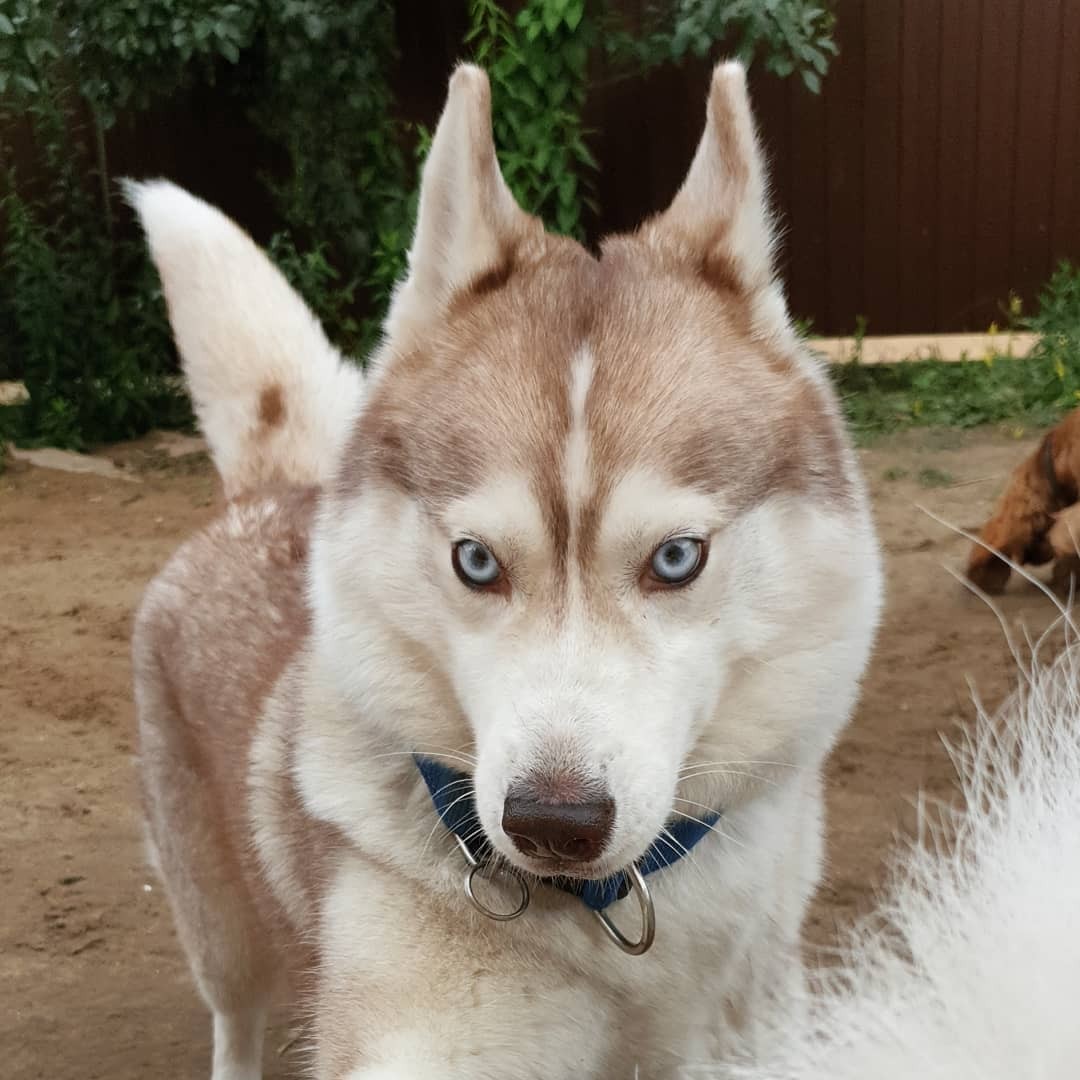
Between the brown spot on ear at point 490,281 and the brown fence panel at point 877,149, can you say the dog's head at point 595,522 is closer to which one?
the brown spot on ear at point 490,281

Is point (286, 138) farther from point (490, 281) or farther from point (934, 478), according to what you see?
point (490, 281)

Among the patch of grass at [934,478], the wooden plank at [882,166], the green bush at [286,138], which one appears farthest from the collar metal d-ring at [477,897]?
the wooden plank at [882,166]

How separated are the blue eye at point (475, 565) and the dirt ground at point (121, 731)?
3.52ft

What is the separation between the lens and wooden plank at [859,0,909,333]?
6477mm

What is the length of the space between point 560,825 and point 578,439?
426mm

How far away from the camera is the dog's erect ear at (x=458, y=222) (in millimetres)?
1580

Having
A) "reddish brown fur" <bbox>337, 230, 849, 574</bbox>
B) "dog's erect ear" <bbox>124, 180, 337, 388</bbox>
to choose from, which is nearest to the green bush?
"dog's erect ear" <bbox>124, 180, 337, 388</bbox>

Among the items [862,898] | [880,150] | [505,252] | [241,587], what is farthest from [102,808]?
[880,150]

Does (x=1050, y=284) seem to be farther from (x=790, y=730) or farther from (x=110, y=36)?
(x=790, y=730)

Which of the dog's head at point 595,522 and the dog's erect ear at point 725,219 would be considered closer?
the dog's head at point 595,522

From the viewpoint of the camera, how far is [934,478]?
5.33 meters

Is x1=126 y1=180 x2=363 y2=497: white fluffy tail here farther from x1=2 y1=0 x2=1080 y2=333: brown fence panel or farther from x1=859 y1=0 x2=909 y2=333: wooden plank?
x1=859 y1=0 x2=909 y2=333: wooden plank

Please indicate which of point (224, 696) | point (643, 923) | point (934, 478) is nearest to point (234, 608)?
point (224, 696)

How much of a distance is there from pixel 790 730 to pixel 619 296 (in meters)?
0.59
